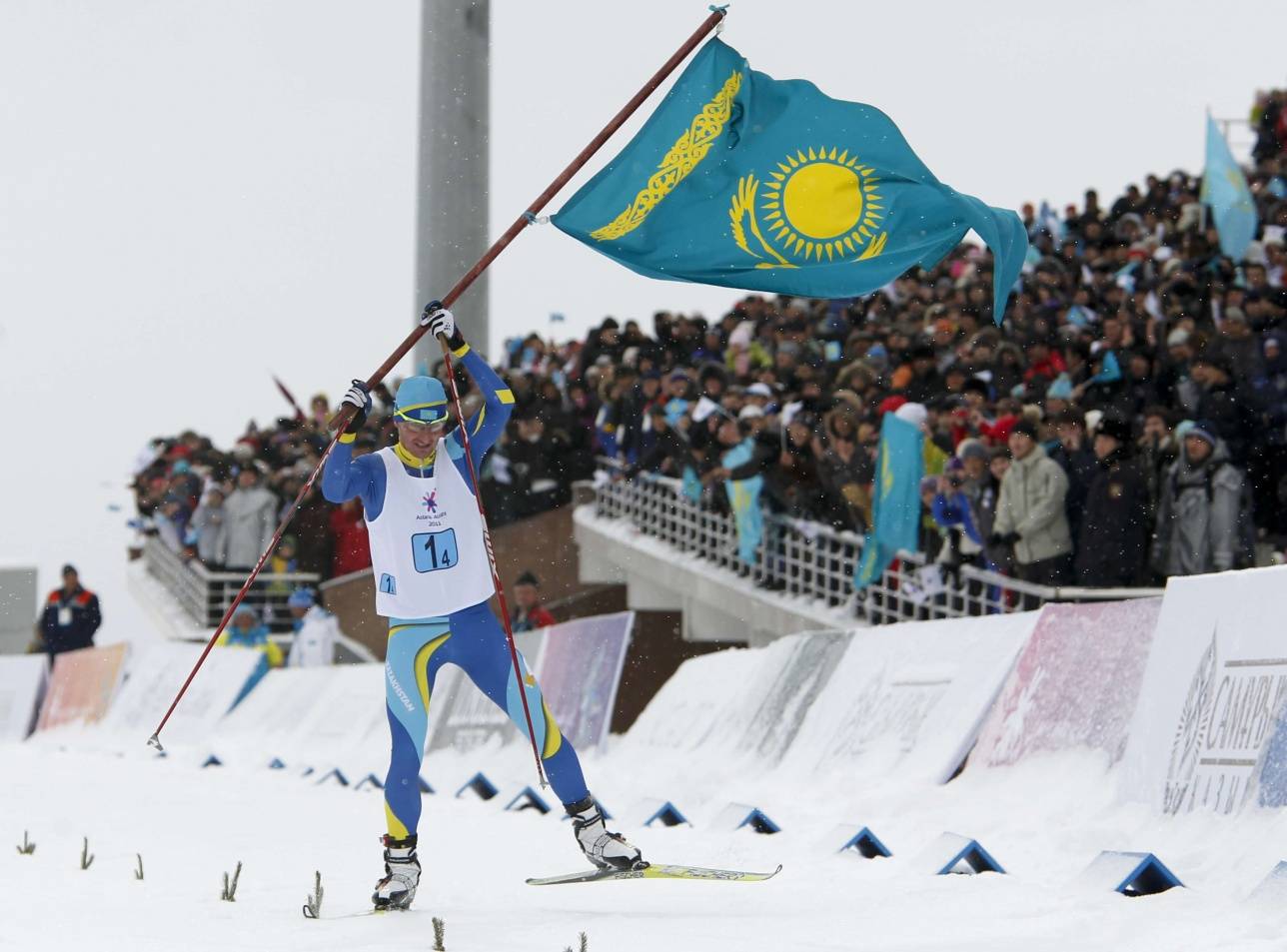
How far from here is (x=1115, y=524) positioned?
11.8 m

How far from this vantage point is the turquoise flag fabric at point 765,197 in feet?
28.7

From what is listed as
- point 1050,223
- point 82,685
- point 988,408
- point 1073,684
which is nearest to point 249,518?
point 82,685

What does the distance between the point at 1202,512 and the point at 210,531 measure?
16652 mm

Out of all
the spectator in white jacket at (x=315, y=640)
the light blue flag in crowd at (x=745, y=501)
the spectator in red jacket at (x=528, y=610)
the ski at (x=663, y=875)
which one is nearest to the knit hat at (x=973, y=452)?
the light blue flag in crowd at (x=745, y=501)

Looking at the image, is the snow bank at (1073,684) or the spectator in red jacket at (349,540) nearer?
the snow bank at (1073,684)

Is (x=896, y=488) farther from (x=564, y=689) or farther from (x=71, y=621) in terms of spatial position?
(x=71, y=621)

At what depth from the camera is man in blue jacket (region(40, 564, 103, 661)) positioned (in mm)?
26672

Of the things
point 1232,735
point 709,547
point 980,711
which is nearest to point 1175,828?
point 1232,735

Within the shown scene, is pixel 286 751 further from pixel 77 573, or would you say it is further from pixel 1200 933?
pixel 1200 933

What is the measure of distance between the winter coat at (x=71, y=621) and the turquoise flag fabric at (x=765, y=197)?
19.5m

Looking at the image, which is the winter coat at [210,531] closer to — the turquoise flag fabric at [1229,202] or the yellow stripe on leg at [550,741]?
the turquoise flag fabric at [1229,202]

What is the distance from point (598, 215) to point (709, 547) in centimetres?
1062

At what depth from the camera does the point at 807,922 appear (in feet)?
20.6

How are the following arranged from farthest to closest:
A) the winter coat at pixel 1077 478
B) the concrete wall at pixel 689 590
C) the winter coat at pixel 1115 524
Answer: the concrete wall at pixel 689 590 → the winter coat at pixel 1077 478 → the winter coat at pixel 1115 524
